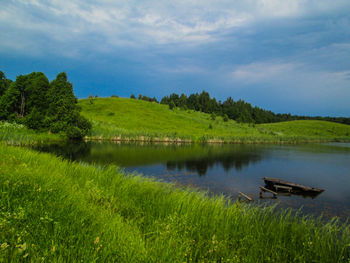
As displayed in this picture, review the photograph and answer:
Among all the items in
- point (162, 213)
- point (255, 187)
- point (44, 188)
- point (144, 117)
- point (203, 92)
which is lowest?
point (255, 187)

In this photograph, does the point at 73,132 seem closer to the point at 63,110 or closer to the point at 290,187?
the point at 63,110

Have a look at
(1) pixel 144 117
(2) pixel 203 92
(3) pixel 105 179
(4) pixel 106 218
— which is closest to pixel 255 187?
(3) pixel 105 179

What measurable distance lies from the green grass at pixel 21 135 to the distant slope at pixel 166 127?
10.8 meters

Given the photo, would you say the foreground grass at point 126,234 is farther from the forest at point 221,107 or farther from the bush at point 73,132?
the forest at point 221,107

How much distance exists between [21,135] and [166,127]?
1793 inches

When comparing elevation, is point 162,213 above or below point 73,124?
below

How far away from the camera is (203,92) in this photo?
157750mm

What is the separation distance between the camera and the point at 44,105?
47375 mm

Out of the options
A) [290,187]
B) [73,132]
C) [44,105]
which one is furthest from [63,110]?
[290,187]

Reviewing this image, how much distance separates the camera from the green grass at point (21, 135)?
30.3m

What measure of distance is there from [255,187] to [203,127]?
62.1m

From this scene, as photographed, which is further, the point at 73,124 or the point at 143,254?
the point at 73,124

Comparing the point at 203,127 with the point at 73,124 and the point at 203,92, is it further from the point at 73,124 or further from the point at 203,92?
the point at 203,92

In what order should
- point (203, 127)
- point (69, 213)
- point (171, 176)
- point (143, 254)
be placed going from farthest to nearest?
point (203, 127)
point (171, 176)
point (69, 213)
point (143, 254)
